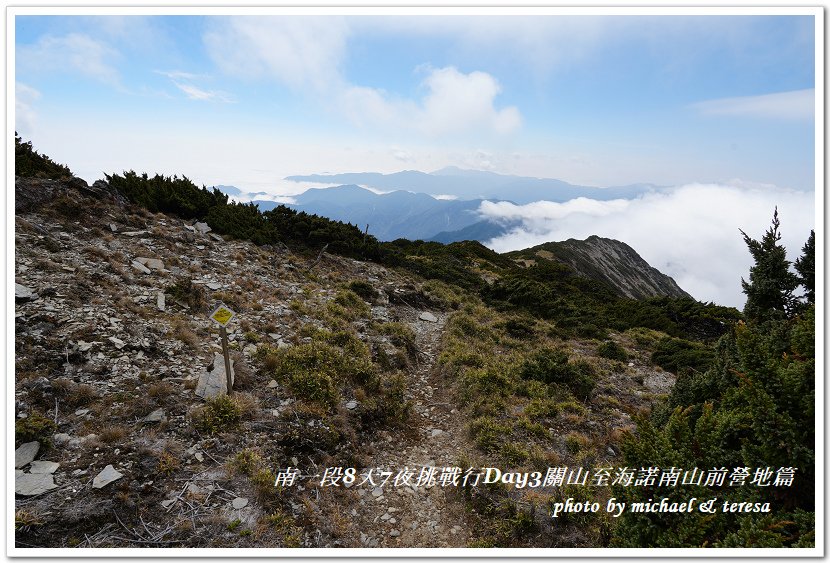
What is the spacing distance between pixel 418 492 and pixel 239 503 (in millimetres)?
2851

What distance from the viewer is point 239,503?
5094 mm

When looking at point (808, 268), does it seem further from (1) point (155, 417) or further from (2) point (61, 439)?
(2) point (61, 439)

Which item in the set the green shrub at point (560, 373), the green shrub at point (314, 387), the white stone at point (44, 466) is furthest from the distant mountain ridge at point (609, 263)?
the white stone at point (44, 466)

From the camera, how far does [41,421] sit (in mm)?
5414

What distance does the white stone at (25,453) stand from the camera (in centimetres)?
497

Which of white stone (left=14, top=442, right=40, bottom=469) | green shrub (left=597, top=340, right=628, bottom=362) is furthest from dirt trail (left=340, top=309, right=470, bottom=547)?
green shrub (left=597, top=340, right=628, bottom=362)

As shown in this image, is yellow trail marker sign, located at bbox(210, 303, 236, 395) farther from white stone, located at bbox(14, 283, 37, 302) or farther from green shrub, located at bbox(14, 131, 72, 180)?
Result: green shrub, located at bbox(14, 131, 72, 180)

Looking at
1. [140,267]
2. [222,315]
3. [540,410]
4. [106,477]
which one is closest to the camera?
[106,477]

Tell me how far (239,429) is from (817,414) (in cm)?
801

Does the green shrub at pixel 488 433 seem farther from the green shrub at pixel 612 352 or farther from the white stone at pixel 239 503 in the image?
the green shrub at pixel 612 352

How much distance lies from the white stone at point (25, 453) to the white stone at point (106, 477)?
1050 mm

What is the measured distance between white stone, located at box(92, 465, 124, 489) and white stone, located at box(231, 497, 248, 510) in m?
1.62

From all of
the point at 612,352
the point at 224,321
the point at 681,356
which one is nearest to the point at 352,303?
the point at 224,321

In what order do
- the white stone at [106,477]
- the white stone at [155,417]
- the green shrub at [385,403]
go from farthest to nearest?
the green shrub at [385,403] < the white stone at [155,417] < the white stone at [106,477]
